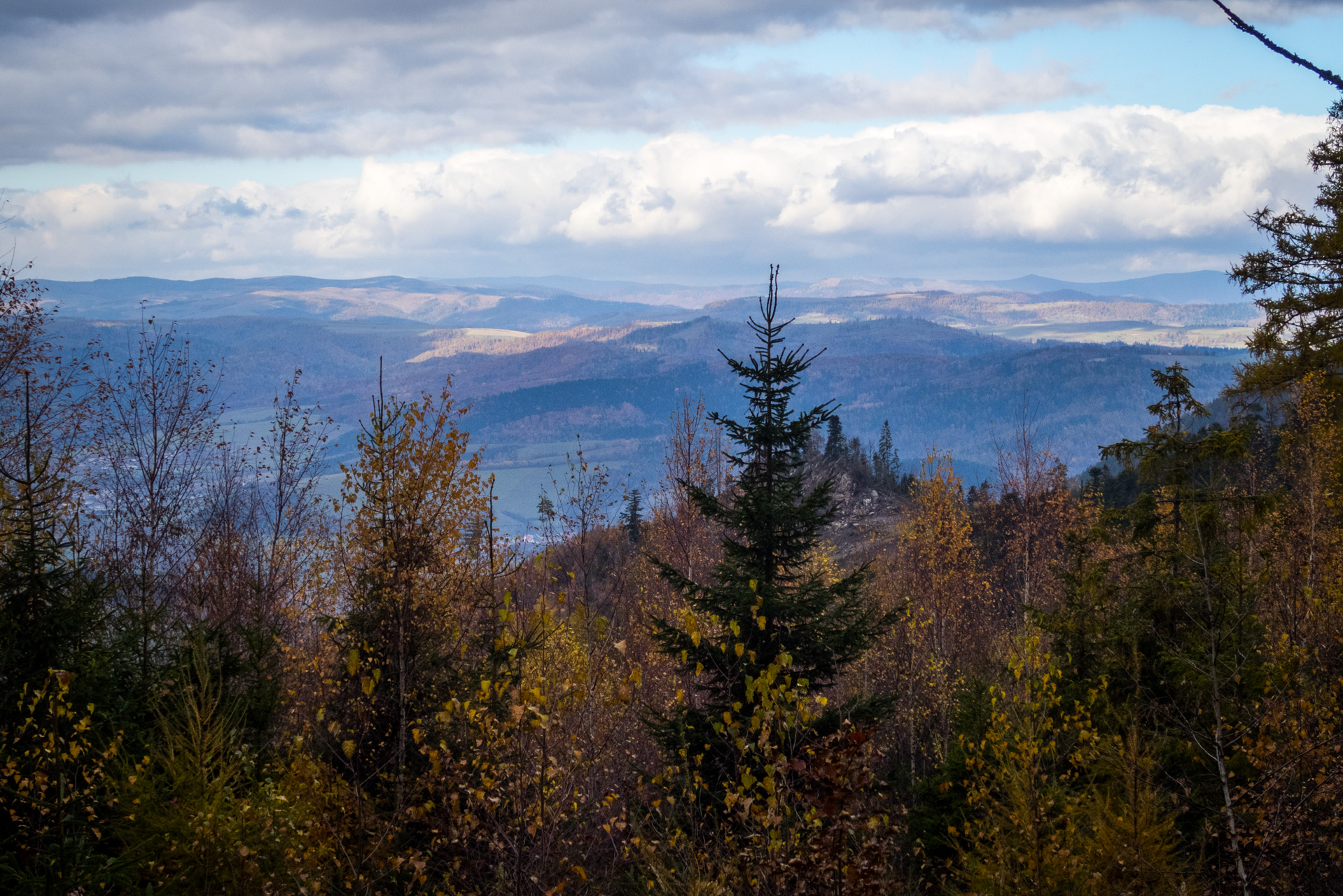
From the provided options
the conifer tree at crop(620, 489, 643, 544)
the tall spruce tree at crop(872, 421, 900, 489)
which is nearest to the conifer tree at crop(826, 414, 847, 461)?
the tall spruce tree at crop(872, 421, 900, 489)

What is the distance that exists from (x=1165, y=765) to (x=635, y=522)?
2642 inches

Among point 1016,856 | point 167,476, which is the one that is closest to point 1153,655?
point 1016,856

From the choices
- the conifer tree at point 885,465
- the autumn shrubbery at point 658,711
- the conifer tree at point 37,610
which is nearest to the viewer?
the autumn shrubbery at point 658,711

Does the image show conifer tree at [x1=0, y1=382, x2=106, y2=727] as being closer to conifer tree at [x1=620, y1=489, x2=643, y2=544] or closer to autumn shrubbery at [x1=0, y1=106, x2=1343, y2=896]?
autumn shrubbery at [x1=0, y1=106, x2=1343, y2=896]

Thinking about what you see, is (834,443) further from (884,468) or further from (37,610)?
(37,610)

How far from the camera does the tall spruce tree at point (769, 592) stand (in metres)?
12.0

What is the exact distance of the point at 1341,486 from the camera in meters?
19.4

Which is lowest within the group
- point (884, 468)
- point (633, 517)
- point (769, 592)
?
point (633, 517)

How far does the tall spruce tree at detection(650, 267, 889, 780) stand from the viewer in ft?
39.2

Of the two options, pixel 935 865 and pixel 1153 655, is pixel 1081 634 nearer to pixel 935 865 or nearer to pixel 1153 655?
pixel 1153 655

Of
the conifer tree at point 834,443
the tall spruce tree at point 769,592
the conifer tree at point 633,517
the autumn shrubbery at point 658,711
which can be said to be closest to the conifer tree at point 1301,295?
the autumn shrubbery at point 658,711

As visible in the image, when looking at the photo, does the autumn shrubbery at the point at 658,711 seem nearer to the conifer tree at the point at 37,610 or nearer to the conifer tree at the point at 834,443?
the conifer tree at the point at 37,610

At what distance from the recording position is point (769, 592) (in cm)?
1213

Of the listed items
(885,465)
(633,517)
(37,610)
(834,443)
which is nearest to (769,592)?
(37,610)
